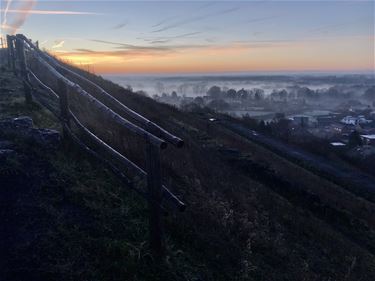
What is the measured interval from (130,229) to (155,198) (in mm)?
776

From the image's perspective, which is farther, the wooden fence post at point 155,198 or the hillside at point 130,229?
the wooden fence post at point 155,198

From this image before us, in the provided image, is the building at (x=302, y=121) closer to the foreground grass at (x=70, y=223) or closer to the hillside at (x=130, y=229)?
the hillside at (x=130, y=229)

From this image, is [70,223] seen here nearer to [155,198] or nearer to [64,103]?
[155,198]

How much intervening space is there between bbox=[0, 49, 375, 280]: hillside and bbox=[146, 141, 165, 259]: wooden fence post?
0.18m

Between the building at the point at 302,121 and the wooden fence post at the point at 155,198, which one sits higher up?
the wooden fence post at the point at 155,198

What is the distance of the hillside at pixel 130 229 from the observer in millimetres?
4453

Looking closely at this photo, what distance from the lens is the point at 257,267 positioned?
620cm

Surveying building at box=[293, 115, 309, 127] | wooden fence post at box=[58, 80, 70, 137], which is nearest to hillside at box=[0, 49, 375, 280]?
wooden fence post at box=[58, 80, 70, 137]

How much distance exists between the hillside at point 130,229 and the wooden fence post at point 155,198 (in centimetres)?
18

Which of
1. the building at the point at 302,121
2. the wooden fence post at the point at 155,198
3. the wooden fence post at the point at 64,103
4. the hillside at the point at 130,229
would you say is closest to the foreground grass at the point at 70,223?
the hillside at the point at 130,229

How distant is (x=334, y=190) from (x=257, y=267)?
13619mm

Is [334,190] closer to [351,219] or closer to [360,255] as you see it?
[351,219]

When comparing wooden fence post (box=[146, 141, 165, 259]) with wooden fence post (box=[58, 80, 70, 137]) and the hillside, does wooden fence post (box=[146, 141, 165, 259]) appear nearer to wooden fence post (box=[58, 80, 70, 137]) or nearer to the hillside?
the hillside

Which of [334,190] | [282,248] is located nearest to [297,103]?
[334,190]
